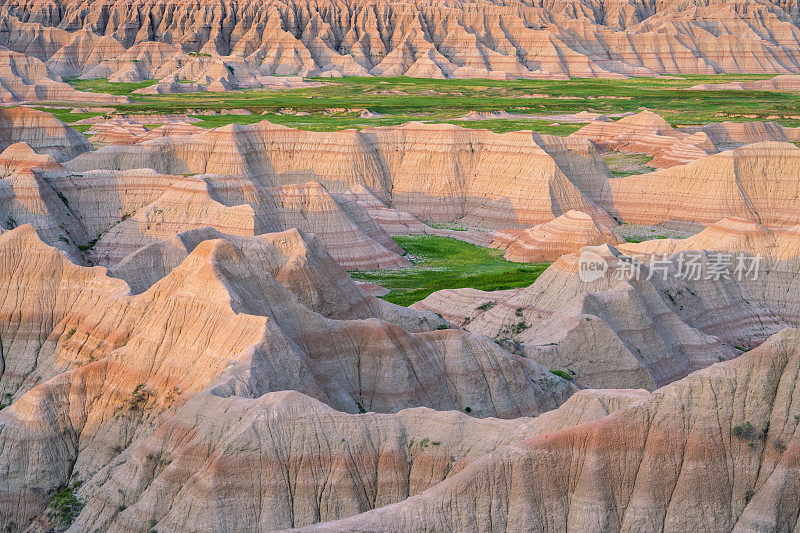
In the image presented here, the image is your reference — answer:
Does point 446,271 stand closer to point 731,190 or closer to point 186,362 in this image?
point 731,190

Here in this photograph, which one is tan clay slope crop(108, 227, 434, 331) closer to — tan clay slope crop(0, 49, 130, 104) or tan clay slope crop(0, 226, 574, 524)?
tan clay slope crop(0, 226, 574, 524)

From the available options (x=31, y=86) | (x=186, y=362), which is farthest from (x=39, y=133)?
(x=31, y=86)

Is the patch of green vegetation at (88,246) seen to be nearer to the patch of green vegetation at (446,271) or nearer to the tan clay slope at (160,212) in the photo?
the tan clay slope at (160,212)

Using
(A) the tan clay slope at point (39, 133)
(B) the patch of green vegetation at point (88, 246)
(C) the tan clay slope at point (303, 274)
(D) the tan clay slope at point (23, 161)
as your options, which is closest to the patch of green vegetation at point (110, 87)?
(A) the tan clay slope at point (39, 133)

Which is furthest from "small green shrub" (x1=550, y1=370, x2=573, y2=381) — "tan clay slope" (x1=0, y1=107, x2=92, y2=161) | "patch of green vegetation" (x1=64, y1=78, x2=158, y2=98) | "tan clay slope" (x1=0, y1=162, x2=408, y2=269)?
"patch of green vegetation" (x1=64, y1=78, x2=158, y2=98)

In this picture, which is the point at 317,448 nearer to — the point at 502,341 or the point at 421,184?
the point at 502,341

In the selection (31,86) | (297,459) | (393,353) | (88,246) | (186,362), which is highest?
(297,459)
